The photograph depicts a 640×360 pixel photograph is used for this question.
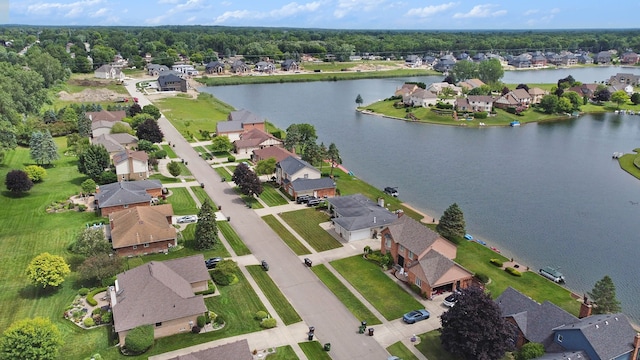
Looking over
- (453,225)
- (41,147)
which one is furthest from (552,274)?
(41,147)

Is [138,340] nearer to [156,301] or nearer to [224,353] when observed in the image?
[156,301]

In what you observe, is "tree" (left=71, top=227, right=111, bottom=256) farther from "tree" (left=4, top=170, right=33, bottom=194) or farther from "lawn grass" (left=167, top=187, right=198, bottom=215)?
"tree" (left=4, top=170, right=33, bottom=194)

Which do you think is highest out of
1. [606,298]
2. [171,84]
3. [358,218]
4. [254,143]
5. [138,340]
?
[171,84]

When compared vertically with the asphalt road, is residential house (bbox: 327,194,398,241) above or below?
above

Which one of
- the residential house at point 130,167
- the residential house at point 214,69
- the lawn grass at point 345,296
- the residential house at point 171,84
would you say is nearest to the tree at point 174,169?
the residential house at point 130,167

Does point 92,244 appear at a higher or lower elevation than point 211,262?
higher

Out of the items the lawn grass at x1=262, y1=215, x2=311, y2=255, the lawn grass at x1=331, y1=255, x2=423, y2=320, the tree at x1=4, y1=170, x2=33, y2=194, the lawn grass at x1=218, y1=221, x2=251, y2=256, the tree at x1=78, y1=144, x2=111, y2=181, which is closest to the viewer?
the lawn grass at x1=331, y1=255, x2=423, y2=320

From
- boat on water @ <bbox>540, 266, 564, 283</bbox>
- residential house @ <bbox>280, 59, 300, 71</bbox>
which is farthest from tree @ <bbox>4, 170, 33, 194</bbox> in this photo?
residential house @ <bbox>280, 59, 300, 71</bbox>
